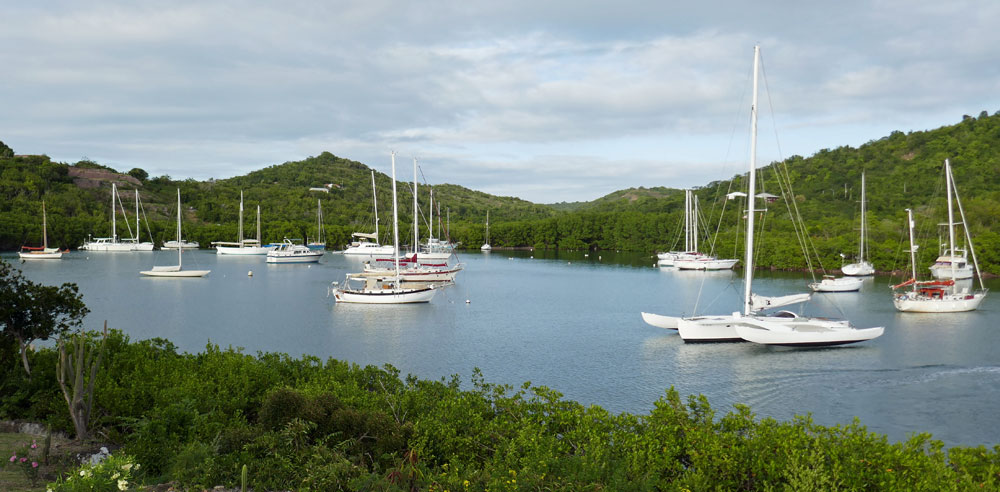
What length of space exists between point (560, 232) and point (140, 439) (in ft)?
378

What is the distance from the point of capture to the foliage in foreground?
270 inches

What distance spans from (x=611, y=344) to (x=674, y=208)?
11227 cm

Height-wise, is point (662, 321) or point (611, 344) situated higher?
point (662, 321)

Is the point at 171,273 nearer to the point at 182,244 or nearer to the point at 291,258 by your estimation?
the point at 291,258

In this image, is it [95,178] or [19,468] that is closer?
[19,468]

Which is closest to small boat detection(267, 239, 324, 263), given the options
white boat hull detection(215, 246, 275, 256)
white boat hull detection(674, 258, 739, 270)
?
white boat hull detection(215, 246, 275, 256)

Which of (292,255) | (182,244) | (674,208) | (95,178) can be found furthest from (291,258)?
(674,208)

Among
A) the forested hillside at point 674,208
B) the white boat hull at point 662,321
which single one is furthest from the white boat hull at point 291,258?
the white boat hull at point 662,321

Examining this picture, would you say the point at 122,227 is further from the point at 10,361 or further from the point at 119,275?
the point at 10,361

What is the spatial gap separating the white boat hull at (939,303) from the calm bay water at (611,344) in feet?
2.78

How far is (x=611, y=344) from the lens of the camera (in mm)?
26406

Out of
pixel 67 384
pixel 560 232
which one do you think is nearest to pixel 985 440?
pixel 67 384

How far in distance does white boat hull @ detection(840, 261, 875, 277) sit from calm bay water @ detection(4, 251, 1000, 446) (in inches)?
235

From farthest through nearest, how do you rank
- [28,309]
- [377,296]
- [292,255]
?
[292,255]
[377,296]
[28,309]
